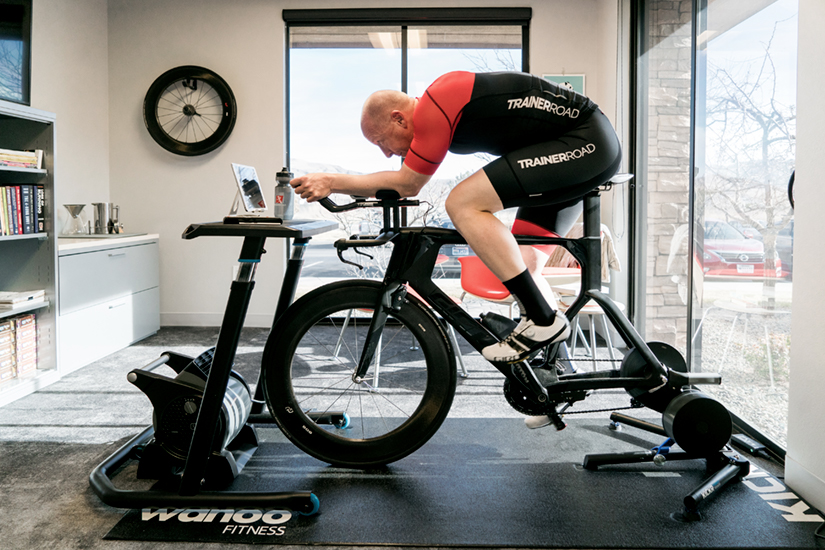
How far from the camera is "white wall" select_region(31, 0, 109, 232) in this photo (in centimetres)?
377

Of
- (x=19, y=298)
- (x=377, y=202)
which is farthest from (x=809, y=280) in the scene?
(x=19, y=298)

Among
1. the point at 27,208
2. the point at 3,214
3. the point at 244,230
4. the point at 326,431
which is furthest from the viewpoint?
the point at 27,208

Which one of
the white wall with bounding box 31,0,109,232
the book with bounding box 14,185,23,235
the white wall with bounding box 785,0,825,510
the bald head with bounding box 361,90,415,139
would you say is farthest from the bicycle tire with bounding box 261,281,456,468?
the white wall with bounding box 31,0,109,232

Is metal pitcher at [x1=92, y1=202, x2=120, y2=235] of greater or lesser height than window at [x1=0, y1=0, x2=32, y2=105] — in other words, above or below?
below

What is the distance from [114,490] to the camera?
5.50 feet

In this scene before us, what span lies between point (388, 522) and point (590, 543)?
0.54 m

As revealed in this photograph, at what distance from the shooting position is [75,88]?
4094 millimetres

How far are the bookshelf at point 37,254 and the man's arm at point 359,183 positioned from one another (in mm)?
1835

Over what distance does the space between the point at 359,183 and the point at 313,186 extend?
15 centimetres

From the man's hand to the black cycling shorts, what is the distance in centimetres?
48

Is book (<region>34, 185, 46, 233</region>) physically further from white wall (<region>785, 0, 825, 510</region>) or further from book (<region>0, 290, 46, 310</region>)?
white wall (<region>785, 0, 825, 510</region>)

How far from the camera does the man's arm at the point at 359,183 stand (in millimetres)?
1736

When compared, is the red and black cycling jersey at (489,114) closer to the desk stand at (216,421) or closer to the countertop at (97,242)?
the desk stand at (216,421)

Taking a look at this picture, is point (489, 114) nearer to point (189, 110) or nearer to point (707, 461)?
point (707, 461)
